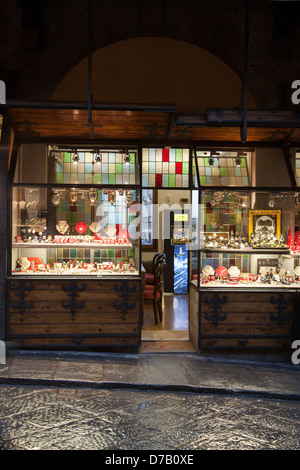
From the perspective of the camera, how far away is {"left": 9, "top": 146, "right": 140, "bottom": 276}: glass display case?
295 inches

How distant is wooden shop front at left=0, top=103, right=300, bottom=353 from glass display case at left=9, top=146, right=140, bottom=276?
2cm

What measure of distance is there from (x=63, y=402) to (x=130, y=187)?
3582 millimetres

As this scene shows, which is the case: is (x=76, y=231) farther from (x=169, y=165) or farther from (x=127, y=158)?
(x=169, y=165)

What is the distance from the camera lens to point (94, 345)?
7242 millimetres

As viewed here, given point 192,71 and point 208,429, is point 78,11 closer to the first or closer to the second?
point 192,71

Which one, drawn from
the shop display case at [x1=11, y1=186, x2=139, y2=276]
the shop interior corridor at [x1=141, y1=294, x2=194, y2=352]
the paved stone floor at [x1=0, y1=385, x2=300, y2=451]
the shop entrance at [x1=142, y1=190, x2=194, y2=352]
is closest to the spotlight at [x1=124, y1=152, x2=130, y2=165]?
the shop display case at [x1=11, y1=186, x2=139, y2=276]

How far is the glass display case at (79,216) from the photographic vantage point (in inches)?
295

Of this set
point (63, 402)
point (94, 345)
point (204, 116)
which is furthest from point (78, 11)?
point (63, 402)

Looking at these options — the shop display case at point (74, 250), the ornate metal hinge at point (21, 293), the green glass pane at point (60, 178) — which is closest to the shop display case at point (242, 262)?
the shop display case at point (74, 250)

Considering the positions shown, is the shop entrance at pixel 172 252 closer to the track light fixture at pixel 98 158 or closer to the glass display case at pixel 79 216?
the glass display case at pixel 79 216

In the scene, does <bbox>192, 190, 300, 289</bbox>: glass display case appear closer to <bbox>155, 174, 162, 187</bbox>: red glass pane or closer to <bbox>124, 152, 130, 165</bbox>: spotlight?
<bbox>155, 174, 162, 187</bbox>: red glass pane

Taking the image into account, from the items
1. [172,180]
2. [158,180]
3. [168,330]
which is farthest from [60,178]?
[168,330]

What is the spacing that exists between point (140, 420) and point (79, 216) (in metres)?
3.76

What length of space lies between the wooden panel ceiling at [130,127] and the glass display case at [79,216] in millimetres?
352
